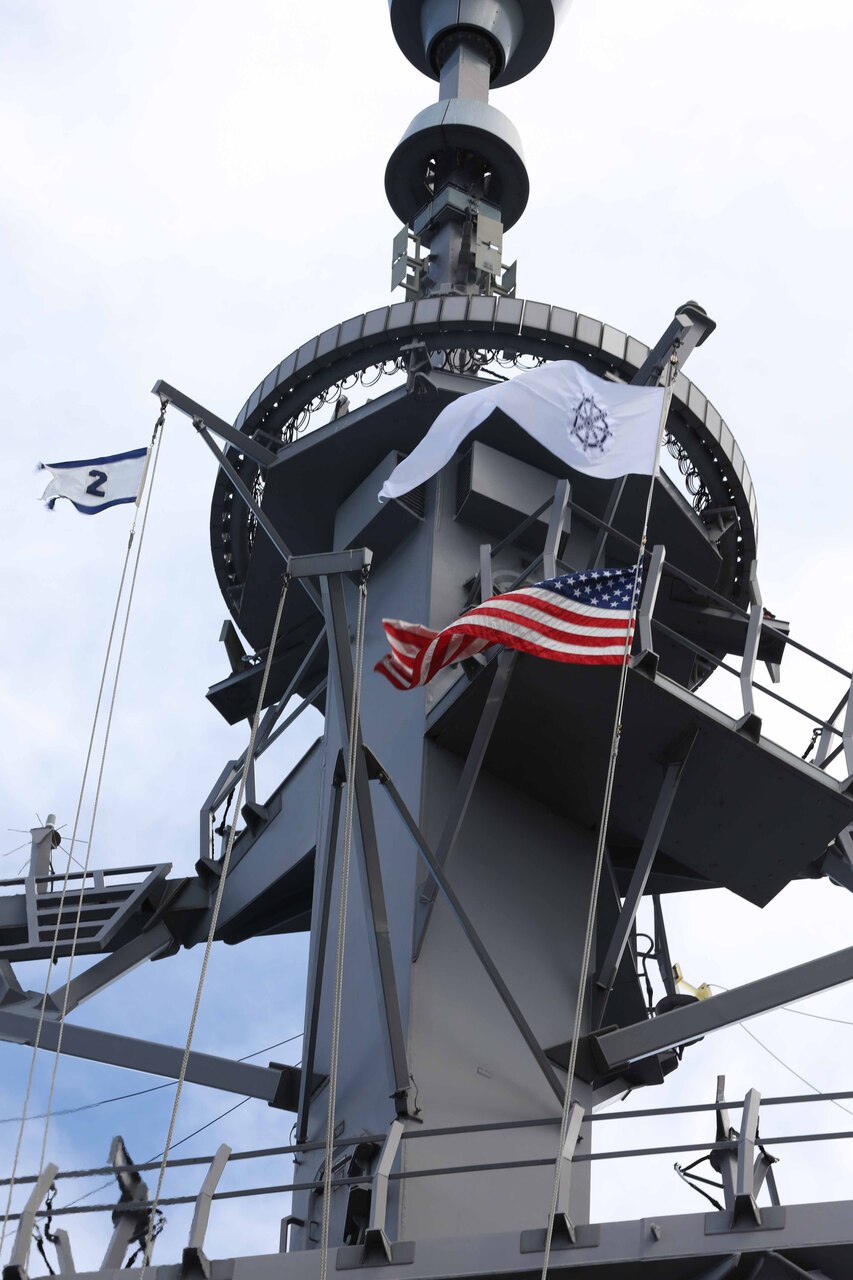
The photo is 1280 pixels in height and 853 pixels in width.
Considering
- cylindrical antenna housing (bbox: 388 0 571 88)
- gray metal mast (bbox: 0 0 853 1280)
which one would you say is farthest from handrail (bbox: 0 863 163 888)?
cylindrical antenna housing (bbox: 388 0 571 88)

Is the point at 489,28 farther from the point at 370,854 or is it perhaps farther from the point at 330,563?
the point at 370,854

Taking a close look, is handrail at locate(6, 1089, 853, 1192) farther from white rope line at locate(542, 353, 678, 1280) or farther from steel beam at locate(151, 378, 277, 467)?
steel beam at locate(151, 378, 277, 467)

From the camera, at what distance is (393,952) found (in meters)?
14.1

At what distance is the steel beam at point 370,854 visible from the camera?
42.1 ft

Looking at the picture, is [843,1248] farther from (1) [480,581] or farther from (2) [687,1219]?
(1) [480,581]

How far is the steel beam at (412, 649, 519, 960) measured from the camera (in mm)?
14117

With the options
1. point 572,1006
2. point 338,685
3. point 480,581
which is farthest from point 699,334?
point 572,1006

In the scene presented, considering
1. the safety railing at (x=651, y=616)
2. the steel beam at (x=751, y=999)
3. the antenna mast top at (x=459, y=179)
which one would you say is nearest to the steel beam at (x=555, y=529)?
the safety railing at (x=651, y=616)

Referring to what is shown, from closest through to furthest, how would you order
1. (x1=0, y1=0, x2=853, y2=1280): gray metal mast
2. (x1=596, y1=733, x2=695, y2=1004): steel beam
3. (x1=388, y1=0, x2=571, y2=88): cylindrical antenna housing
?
1. (x1=0, y1=0, x2=853, y2=1280): gray metal mast
2. (x1=596, y1=733, x2=695, y2=1004): steel beam
3. (x1=388, y1=0, x2=571, y2=88): cylindrical antenna housing

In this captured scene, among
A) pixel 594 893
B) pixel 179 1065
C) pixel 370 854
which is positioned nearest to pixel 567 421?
pixel 370 854

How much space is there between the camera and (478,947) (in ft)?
44.1

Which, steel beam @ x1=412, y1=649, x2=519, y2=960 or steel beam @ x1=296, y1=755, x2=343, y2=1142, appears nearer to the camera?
steel beam @ x1=412, y1=649, x2=519, y2=960

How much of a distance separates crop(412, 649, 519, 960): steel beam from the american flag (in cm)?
28

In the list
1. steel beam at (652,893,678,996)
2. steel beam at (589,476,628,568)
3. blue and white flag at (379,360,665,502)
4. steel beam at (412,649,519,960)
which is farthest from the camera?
steel beam at (652,893,678,996)
